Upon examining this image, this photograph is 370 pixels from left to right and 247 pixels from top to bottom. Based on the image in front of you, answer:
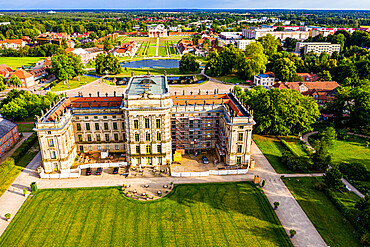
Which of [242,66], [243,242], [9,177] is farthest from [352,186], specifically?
[242,66]

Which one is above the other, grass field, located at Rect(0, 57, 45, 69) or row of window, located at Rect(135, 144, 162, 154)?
grass field, located at Rect(0, 57, 45, 69)

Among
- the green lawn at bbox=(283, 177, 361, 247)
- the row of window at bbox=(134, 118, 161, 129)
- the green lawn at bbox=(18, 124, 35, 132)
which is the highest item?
the row of window at bbox=(134, 118, 161, 129)

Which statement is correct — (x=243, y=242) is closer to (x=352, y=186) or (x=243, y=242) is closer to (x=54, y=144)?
(x=352, y=186)

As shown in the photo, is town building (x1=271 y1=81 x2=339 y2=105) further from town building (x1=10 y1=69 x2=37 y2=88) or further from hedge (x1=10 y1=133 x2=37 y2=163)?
town building (x1=10 y1=69 x2=37 y2=88)

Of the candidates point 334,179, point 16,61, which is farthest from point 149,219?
point 16,61

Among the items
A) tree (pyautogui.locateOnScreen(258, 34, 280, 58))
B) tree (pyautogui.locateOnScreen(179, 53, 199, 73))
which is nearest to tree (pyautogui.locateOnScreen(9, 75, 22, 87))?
tree (pyautogui.locateOnScreen(179, 53, 199, 73))

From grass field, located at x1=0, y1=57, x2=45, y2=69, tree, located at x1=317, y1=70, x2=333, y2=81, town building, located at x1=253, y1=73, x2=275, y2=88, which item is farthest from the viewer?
grass field, located at x1=0, y1=57, x2=45, y2=69

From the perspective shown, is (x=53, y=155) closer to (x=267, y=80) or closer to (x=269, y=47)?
(x=267, y=80)

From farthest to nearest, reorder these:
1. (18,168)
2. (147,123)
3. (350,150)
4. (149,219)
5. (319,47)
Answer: (319,47)
(350,150)
(18,168)
(147,123)
(149,219)
